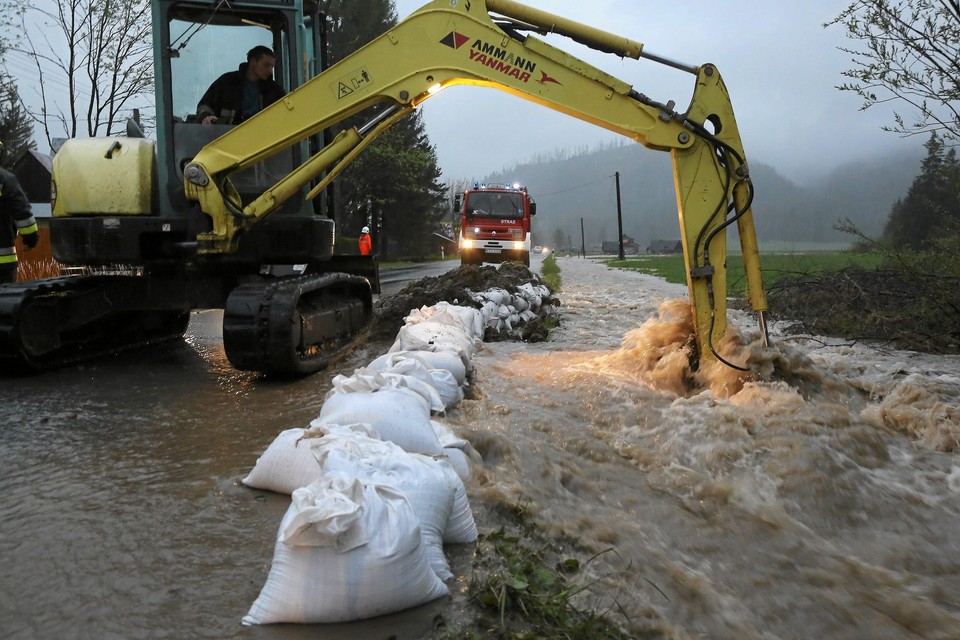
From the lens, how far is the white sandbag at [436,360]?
15.5 ft

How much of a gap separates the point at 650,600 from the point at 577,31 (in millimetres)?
4529

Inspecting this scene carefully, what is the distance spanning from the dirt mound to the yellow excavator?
1603 mm

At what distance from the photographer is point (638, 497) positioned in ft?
10.9

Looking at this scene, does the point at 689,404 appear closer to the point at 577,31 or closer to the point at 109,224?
the point at 577,31

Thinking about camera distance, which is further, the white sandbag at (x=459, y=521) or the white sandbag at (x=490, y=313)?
the white sandbag at (x=490, y=313)

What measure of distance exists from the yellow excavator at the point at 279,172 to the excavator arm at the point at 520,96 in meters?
0.01

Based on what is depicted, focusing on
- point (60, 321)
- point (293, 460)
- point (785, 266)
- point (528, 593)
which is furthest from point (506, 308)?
point (785, 266)

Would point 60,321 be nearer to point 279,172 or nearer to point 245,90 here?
point 279,172

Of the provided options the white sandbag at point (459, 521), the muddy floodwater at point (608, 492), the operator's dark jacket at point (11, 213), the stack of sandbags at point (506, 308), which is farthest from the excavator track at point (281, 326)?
the white sandbag at point (459, 521)

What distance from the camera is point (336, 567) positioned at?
6.71 feet

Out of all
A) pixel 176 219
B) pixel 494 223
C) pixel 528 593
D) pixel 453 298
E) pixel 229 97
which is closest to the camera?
pixel 528 593

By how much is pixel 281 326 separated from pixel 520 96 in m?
2.45

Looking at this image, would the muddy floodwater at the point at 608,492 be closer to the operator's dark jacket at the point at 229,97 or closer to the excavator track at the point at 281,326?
the excavator track at the point at 281,326

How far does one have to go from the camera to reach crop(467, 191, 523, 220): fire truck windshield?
2502 centimetres
